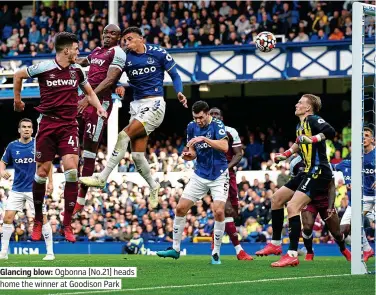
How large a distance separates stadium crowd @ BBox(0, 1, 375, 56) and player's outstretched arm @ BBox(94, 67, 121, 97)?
46.8ft

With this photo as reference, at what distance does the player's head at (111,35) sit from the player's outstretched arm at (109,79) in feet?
3.12

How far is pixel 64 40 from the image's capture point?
14.3m

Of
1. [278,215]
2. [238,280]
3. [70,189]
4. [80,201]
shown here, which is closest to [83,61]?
[80,201]

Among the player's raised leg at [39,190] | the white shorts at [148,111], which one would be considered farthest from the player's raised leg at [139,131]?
the player's raised leg at [39,190]

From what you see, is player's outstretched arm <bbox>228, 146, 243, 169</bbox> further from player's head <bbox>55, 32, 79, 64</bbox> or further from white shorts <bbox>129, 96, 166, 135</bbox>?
player's head <bbox>55, 32, 79, 64</bbox>

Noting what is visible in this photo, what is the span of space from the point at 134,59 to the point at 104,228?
13.2 meters

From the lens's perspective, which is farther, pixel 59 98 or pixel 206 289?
pixel 59 98

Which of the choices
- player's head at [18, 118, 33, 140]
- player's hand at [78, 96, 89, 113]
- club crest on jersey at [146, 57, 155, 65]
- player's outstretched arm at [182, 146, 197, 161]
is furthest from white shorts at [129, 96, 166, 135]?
player's head at [18, 118, 33, 140]

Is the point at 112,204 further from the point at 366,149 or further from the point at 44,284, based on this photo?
the point at 44,284

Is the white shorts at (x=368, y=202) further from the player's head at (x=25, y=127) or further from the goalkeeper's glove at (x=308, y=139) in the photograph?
the player's head at (x=25, y=127)

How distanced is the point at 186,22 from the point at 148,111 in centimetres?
1850

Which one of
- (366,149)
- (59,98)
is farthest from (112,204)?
(59,98)

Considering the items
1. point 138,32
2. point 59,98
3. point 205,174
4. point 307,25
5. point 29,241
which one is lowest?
point 29,241

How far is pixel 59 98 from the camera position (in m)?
14.6
